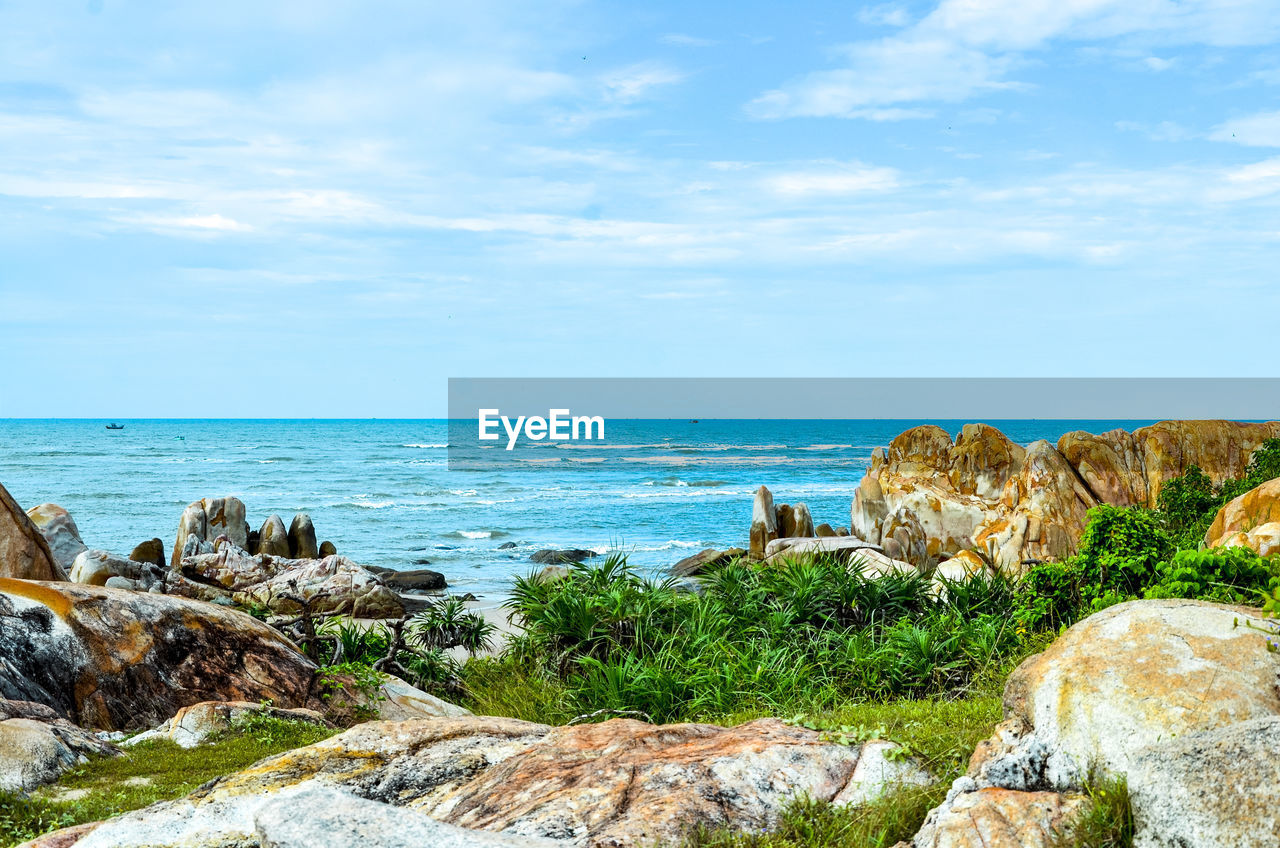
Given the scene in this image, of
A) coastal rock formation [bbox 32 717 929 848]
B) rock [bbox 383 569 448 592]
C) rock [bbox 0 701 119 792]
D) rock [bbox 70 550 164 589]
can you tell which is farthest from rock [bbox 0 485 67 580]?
rock [bbox 383 569 448 592]

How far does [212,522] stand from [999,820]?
25.2 m

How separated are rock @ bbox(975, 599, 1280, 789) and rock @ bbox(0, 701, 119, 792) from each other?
5.52m

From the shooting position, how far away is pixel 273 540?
26.4 metres

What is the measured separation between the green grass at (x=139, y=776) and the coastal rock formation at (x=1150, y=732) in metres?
4.53

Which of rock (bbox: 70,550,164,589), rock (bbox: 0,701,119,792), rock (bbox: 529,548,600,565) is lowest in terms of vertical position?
rock (bbox: 529,548,600,565)

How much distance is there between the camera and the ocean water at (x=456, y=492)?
33.8 meters

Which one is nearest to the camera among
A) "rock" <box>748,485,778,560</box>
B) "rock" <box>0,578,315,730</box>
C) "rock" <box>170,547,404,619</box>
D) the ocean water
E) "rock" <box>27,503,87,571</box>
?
"rock" <box>0,578,315,730</box>

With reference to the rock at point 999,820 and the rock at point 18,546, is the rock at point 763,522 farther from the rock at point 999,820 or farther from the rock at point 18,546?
the rock at point 999,820

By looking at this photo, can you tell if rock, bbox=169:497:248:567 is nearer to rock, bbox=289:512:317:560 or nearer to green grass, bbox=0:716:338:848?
rock, bbox=289:512:317:560

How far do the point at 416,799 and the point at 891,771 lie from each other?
2.26 meters

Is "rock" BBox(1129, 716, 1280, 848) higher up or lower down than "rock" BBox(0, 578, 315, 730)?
higher up

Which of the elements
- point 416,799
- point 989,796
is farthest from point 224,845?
point 989,796

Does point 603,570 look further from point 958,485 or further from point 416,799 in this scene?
point 958,485

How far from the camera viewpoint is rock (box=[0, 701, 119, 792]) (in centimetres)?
566
